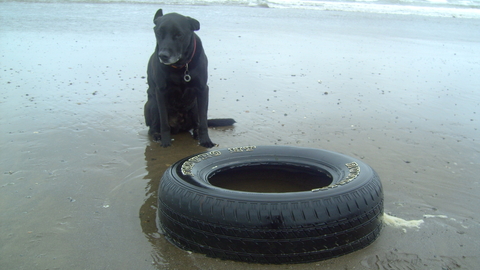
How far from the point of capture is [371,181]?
3041mm

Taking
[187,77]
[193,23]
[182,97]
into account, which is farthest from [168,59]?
[182,97]

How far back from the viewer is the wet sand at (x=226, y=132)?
9.82 ft

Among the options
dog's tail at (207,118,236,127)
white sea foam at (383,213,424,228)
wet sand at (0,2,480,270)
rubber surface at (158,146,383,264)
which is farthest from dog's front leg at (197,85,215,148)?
white sea foam at (383,213,424,228)

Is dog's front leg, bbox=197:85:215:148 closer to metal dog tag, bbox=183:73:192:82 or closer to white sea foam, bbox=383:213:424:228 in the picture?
metal dog tag, bbox=183:73:192:82

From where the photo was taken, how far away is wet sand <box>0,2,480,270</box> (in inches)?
118

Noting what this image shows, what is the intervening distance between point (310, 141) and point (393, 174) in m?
1.17

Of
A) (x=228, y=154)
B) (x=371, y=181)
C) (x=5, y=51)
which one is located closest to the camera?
(x=371, y=181)

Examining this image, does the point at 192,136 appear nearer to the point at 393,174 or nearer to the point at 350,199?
the point at 393,174

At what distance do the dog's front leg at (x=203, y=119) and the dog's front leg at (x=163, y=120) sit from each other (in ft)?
1.21

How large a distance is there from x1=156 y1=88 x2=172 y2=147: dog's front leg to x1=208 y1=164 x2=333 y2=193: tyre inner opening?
1.56 metres

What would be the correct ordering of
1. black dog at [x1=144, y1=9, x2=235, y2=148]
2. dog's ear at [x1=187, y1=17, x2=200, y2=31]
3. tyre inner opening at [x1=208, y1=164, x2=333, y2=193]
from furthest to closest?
dog's ear at [x1=187, y1=17, x2=200, y2=31]
black dog at [x1=144, y1=9, x2=235, y2=148]
tyre inner opening at [x1=208, y1=164, x2=333, y2=193]

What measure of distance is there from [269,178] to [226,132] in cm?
183

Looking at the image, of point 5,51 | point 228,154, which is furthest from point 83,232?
point 5,51

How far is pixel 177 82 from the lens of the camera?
4715 millimetres
